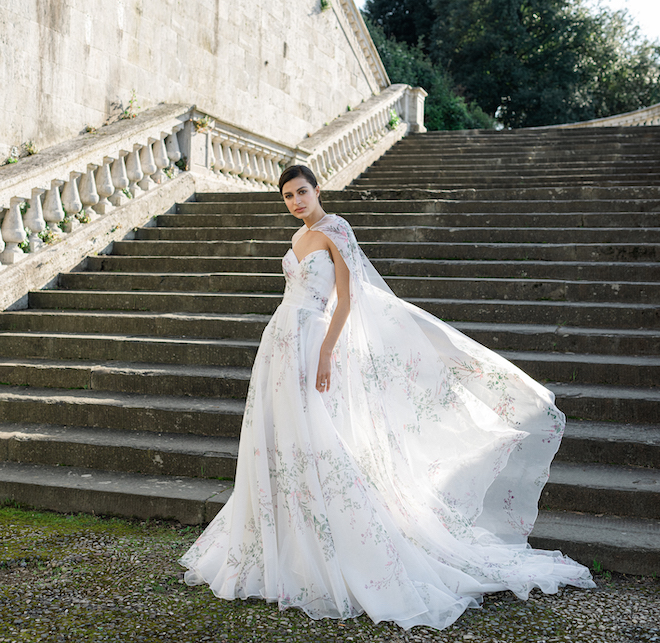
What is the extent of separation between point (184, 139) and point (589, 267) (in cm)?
535

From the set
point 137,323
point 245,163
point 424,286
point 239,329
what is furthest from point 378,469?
point 245,163

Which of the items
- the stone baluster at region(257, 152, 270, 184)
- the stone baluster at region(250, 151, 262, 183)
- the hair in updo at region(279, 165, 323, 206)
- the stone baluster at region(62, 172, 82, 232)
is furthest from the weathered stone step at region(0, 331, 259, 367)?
the stone baluster at region(257, 152, 270, 184)

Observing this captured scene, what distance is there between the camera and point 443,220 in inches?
293

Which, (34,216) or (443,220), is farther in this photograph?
A: (443,220)

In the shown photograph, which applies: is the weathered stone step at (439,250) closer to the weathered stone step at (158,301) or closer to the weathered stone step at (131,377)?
the weathered stone step at (158,301)

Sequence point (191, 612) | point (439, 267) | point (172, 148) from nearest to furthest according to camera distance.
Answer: point (191, 612)
point (439, 267)
point (172, 148)

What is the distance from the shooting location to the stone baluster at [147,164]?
7945 millimetres

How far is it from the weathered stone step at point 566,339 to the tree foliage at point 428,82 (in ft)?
57.5

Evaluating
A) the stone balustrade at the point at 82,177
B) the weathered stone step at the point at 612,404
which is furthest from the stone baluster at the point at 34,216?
the weathered stone step at the point at 612,404

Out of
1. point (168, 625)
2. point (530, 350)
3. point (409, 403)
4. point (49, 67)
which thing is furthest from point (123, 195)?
point (168, 625)

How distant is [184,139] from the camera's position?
8781mm

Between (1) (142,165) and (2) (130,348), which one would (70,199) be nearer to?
(1) (142,165)

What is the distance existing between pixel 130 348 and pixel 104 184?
255 cm

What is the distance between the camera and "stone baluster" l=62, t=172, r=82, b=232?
6.74 metres
